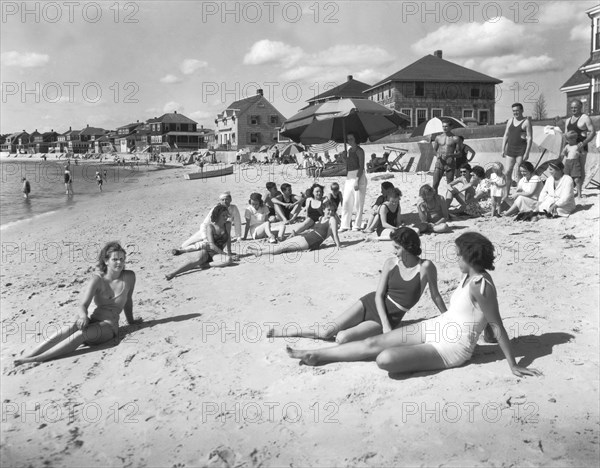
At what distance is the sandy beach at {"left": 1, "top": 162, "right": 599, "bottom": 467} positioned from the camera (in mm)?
3855

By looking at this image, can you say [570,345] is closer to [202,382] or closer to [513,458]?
[513,458]

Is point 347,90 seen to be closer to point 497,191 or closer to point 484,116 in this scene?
point 484,116

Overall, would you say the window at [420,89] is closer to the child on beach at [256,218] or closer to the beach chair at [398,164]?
the beach chair at [398,164]

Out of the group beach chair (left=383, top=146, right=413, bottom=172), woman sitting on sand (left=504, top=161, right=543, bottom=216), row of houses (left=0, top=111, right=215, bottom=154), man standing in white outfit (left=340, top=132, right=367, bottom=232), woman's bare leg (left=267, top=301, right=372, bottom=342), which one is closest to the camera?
woman's bare leg (left=267, top=301, right=372, bottom=342)

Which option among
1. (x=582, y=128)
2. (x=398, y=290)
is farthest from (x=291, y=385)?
(x=582, y=128)

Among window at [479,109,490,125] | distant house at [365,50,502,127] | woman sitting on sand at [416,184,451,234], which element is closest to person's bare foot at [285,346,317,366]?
woman sitting on sand at [416,184,451,234]

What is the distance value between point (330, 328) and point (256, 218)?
19.8 feet

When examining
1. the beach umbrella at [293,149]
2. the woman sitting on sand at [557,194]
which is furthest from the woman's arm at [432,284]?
the beach umbrella at [293,149]

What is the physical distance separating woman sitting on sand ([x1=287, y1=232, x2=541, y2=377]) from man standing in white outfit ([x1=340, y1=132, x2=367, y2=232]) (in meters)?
6.29

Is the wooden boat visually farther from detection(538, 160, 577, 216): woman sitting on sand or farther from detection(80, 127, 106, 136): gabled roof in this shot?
detection(80, 127, 106, 136): gabled roof

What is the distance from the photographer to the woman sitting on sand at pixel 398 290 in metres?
5.12

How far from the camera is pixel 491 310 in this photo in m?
4.53

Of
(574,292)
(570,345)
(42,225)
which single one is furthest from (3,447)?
(42,225)

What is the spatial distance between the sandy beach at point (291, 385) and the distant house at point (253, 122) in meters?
77.0
